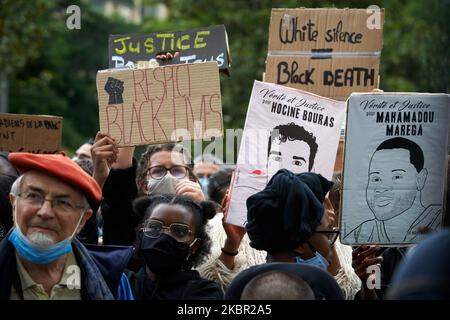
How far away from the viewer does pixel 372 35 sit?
20.8ft

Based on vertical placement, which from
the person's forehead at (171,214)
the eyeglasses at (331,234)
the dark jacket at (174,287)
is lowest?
the dark jacket at (174,287)

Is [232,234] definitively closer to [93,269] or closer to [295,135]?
[295,135]

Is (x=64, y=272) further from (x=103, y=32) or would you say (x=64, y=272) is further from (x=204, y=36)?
(x=103, y=32)

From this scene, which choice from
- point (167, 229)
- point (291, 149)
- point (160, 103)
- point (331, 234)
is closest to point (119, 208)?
point (160, 103)

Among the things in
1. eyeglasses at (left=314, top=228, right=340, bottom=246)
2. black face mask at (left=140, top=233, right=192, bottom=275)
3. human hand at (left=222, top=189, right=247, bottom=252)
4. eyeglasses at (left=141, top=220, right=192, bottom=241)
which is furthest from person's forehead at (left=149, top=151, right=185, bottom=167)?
eyeglasses at (left=314, top=228, right=340, bottom=246)

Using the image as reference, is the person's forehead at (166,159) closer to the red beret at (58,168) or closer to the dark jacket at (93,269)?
the dark jacket at (93,269)

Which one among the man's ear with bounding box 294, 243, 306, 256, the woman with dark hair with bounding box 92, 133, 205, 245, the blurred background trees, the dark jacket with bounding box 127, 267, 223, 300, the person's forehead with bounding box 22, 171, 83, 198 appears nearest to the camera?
the person's forehead with bounding box 22, 171, 83, 198

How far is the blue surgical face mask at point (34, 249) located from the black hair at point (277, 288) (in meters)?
0.84

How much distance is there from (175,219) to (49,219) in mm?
1095

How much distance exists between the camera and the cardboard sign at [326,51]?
6309 mm

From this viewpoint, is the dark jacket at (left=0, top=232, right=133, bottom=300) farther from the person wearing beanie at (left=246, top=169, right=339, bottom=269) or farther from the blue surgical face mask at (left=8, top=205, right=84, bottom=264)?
the person wearing beanie at (left=246, top=169, right=339, bottom=269)

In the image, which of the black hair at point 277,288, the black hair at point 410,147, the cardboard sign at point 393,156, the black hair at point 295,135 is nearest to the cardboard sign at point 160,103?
the black hair at point 295,135

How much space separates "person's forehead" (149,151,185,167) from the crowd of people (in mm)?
188

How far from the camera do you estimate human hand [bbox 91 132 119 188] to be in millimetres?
5473
